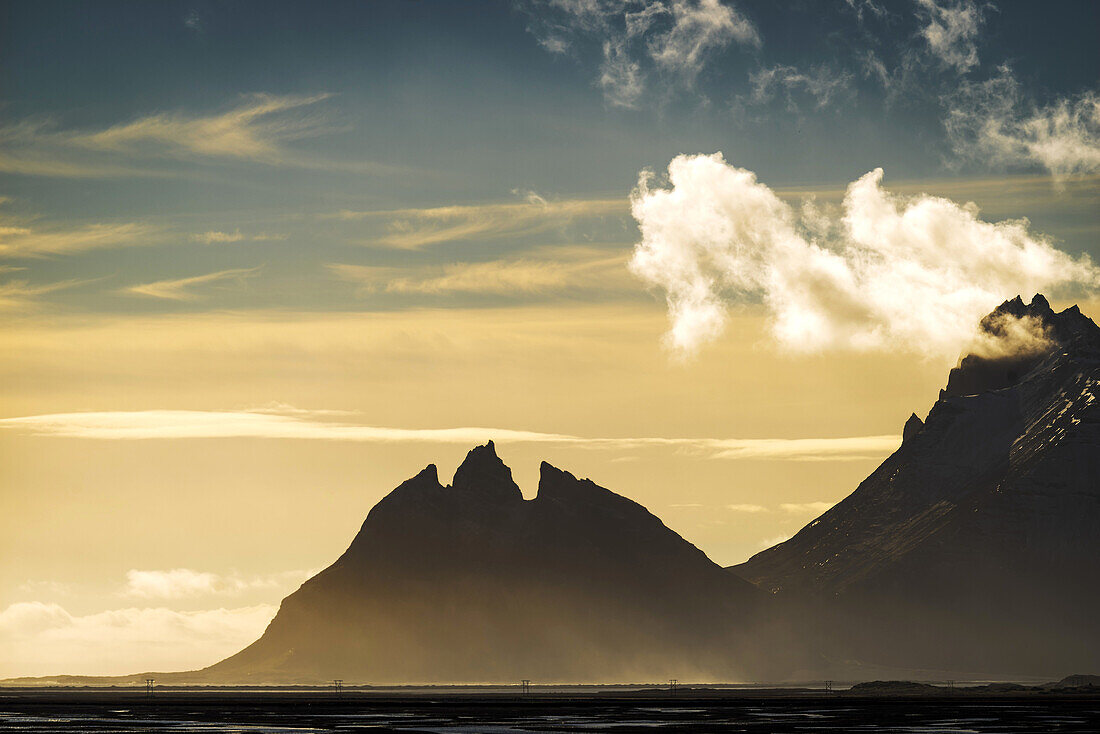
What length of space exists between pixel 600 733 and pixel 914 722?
45.1 metres

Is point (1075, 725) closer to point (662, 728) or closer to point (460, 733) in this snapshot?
point (662, 728)

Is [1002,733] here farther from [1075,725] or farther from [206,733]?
[206,733]

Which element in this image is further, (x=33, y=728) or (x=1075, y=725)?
(x=33, y=728)

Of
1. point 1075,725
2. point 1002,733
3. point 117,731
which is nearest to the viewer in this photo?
point 1002,733

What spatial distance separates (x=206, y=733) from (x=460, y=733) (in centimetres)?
3126

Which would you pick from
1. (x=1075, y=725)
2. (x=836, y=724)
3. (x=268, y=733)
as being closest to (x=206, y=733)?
(x=268, y=733)

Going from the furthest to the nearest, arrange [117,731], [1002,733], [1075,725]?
[117,731] < [1075,725] < [1002,733]

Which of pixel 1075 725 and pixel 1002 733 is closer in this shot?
pixel 1002 733

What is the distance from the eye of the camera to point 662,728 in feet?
610

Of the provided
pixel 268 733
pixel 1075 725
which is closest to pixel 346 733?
pixel 268 733

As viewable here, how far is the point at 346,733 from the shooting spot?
181750 mm

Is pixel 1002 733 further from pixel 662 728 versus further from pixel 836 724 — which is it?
pixel 662 728

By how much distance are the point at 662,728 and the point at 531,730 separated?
16.4m

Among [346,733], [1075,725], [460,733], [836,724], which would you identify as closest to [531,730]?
[460,733]
